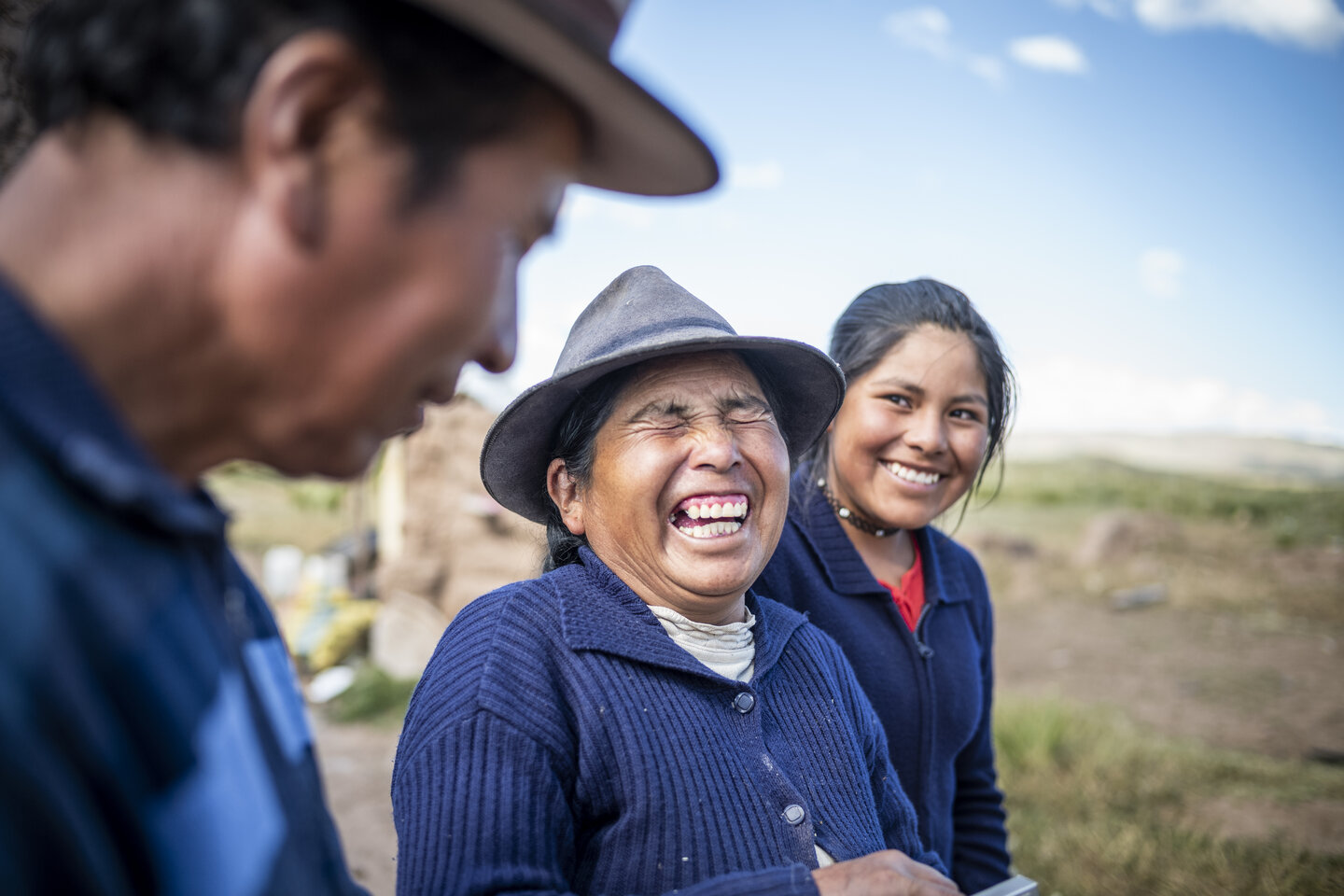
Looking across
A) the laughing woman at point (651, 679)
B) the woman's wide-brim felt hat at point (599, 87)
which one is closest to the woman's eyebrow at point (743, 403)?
the laughing woman at point (651, 679)

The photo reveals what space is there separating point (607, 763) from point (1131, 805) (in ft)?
16.5

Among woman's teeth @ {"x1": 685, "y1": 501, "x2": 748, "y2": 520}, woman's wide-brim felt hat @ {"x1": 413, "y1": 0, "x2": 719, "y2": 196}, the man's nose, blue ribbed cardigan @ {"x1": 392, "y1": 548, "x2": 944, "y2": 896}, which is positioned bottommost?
blue ribbed cardigan @ {"x1": 392, "y1": 548, "x2": 944, "y2": 896}

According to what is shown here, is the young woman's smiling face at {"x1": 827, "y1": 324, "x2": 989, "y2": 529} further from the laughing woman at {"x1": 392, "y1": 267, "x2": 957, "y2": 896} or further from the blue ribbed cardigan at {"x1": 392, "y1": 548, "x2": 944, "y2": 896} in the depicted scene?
the blue ribbed cardigan at {"x1": 392, "y1": 548, "x2": 944, "y2": 896}

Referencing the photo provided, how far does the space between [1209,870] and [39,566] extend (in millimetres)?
5272

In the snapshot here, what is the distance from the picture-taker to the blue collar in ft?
2.31

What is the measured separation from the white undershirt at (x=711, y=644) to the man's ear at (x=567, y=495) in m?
0.30

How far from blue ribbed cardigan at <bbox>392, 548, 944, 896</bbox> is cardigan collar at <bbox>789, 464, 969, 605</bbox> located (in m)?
0.70

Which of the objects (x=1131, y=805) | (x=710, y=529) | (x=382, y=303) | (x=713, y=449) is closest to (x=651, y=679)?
(x=710, y=529)

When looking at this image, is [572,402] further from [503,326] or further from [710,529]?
[503,326]

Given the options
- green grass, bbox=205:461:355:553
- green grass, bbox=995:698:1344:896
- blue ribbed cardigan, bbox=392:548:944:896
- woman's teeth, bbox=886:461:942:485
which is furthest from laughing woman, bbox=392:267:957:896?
green grass, bbox=205:461:355:553

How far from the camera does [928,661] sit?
109 inches

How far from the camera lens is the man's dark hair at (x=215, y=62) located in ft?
2.73

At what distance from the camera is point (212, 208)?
32.9 inches

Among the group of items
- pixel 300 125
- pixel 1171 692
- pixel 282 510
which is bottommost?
pixel 282 510
